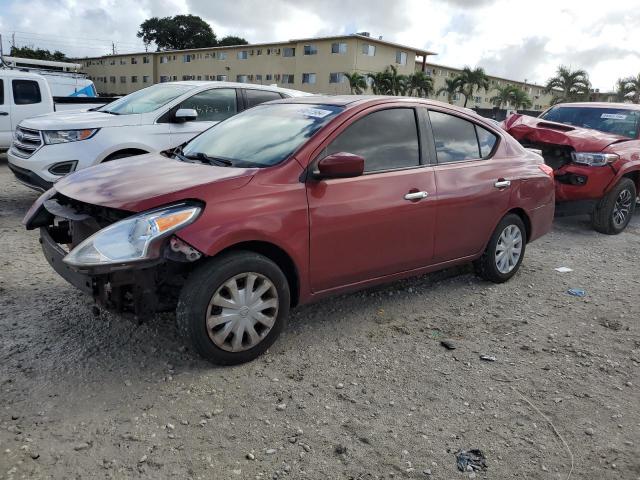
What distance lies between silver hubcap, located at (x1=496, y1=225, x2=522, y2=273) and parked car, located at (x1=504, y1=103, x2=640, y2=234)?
2.53 meters

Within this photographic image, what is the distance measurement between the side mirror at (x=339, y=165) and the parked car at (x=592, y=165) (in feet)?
15.8

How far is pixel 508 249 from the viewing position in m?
5.02

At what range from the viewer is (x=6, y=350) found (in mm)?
3322

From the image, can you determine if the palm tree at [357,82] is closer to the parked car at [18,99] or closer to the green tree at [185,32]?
the parked car at [18,99]

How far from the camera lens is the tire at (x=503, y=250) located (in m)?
4.84

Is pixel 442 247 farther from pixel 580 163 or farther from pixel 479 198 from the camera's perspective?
pixel 580 163

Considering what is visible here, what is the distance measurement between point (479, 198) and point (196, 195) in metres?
2.51

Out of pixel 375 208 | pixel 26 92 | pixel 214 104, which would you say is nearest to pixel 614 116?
pixel 214 104

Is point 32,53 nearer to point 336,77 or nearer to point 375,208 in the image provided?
point 336,77

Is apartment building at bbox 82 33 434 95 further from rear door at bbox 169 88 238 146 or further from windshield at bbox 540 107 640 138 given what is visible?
rear door at bbox 169 88 238 146

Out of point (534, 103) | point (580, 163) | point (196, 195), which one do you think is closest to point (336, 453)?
point (196, 195)

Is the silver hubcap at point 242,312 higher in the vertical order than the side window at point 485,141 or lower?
lower

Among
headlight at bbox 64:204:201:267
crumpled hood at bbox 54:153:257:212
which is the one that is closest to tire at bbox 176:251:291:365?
headlight at bbox 64:204:201:267

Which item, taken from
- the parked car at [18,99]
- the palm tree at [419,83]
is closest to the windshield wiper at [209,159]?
the parked car at [18,99]
